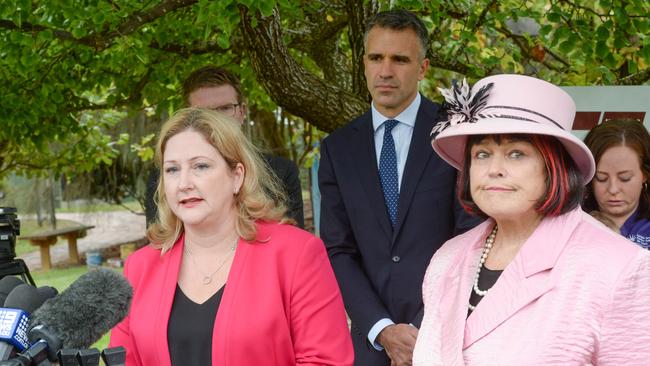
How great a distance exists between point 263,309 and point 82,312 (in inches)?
40.7

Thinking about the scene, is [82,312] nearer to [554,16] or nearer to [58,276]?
[554,16]

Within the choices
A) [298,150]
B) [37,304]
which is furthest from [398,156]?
[298,150]

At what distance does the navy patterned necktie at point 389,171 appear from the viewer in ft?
12.3

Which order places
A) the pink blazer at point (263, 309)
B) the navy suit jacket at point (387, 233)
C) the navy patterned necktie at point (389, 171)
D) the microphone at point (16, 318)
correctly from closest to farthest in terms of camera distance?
the microphone at point (16, 318)
the pink blazer at point (263, 309)
the navy suit jacket at point (387, 233)
the navy patterned necktie at point (389, 171)

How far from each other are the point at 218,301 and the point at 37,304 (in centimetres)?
109

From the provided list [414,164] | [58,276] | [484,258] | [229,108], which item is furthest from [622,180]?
[58,276]

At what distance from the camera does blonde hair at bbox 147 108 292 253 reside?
3.12 meters

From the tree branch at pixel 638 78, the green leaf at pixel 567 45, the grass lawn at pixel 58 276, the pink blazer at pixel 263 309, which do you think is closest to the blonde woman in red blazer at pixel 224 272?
the pink blazer at pixel 263 309

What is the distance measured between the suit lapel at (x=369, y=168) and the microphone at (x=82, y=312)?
165cm

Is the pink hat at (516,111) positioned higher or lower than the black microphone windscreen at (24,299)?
higher

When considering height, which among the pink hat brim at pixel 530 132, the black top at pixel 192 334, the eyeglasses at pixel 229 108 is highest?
the eyeglasses at pixel 229 108

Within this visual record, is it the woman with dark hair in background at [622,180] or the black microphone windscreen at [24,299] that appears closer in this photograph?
the black microphone windscreen at [24,299]

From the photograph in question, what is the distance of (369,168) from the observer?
12.5 ft

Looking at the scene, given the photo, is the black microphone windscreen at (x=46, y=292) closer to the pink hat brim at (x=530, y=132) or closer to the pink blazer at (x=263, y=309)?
the pink blazer at (x=263, y=309)
